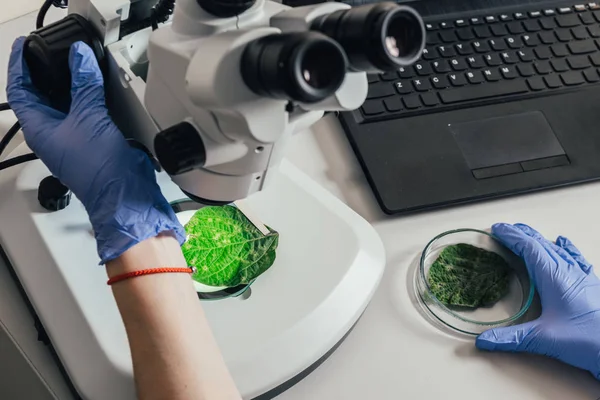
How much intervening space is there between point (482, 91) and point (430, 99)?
3.3 inches

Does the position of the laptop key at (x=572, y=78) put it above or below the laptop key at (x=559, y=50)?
below

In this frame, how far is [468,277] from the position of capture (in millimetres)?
772

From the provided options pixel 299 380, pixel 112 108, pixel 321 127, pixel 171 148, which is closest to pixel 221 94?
pixel 171 148

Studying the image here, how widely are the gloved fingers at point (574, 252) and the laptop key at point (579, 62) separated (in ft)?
1.04

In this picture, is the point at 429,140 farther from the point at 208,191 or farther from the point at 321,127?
the point at 208,191

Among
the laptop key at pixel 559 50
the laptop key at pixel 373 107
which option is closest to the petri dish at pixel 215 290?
the laptop key at pixel 373 107

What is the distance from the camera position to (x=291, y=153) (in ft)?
2.84

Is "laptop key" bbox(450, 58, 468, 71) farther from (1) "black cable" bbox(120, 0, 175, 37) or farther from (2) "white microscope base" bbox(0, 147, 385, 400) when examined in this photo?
(1) "black cable" bbox(120, 0, 175, 37)

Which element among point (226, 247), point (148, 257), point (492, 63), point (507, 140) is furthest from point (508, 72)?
point (148, 257)

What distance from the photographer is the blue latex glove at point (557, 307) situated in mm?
708

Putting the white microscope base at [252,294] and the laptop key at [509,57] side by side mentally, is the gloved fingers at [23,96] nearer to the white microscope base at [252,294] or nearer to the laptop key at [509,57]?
the white microscope base at [252,294]

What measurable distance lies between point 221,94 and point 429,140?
504mm

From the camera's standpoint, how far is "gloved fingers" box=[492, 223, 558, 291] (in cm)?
77

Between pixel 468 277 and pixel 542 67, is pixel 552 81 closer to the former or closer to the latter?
pixel 542 67
